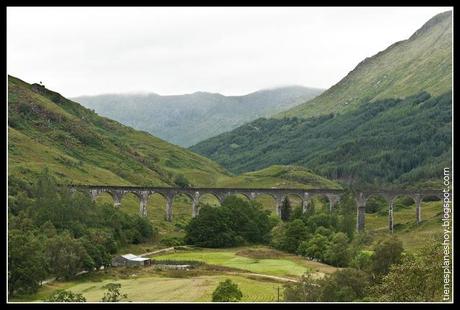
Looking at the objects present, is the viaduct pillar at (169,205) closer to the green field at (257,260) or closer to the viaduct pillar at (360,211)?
the green field at (257,260)

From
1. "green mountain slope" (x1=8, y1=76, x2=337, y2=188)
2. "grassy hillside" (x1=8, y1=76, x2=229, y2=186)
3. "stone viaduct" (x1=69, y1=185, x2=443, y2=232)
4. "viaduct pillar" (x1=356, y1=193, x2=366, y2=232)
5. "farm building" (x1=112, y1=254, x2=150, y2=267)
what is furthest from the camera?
"green mountain slope" (x1=8, y1=76, x2=337, y2=188)

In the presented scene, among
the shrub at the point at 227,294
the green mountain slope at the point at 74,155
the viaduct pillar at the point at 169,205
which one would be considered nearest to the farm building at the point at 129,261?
the shrub at the point at 227,294

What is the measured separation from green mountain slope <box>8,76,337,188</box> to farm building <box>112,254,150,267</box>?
39793mm

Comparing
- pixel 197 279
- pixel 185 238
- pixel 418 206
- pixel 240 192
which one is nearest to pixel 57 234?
pixel 197 279

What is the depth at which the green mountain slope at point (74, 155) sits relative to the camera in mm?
131750

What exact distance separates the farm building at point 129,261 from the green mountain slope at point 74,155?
39.8 m

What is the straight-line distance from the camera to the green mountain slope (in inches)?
5187

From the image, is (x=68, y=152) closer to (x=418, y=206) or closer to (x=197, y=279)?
(x=418, y=206)

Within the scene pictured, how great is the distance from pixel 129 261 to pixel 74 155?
8450 cm

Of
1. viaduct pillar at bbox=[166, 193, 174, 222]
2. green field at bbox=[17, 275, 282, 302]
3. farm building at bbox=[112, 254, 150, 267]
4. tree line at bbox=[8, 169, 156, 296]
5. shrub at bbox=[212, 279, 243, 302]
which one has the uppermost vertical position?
viaduct pillar at bbox=[166, 193, 174, 222]

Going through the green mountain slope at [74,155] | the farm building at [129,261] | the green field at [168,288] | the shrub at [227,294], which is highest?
the green mountain slope at [74,155]

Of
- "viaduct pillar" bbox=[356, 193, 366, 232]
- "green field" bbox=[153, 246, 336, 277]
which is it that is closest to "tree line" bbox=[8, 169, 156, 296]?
"green field" bbox=[153, 246, 336, 277]

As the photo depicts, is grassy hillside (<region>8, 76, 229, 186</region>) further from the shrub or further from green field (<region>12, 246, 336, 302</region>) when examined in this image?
the shrub
